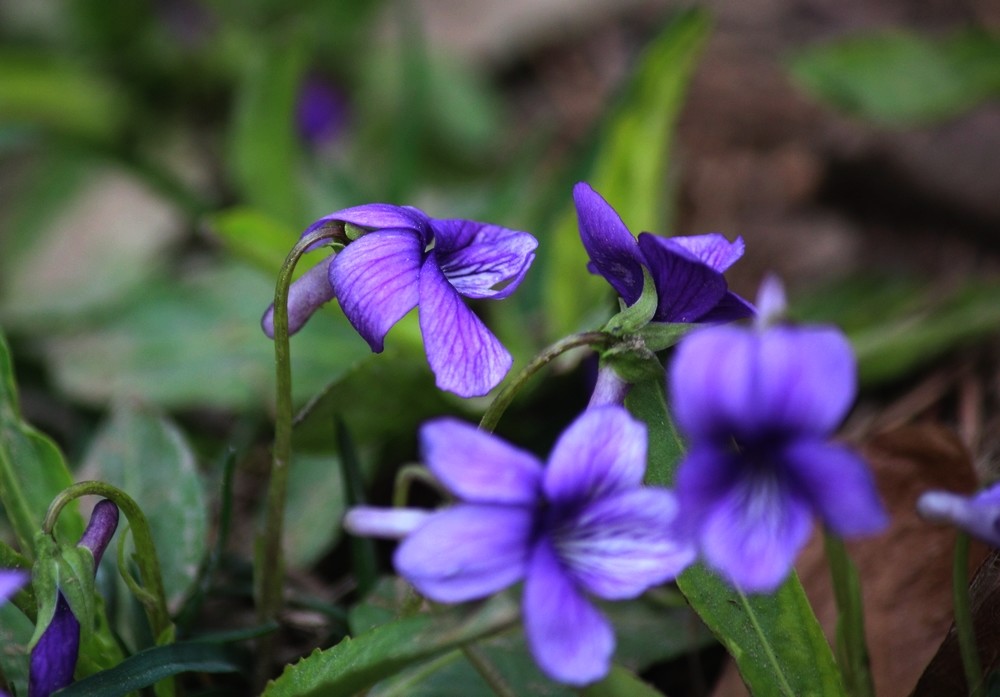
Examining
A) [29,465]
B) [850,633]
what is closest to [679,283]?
[850,633]

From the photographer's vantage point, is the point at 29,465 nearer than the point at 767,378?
No

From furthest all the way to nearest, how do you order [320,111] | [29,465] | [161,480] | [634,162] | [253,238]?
Result: [320,111] → [634,162] → [253,238] → [161,480] → [29,465]

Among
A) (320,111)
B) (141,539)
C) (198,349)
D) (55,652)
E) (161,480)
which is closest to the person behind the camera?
(55,652)

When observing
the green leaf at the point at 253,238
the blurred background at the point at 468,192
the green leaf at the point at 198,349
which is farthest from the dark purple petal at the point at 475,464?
the green leaf at the point at 198,349

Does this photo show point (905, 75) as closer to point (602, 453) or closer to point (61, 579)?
point (602, 453)

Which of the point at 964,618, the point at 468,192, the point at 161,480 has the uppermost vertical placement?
the point at 964,618

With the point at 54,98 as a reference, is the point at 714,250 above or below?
above
